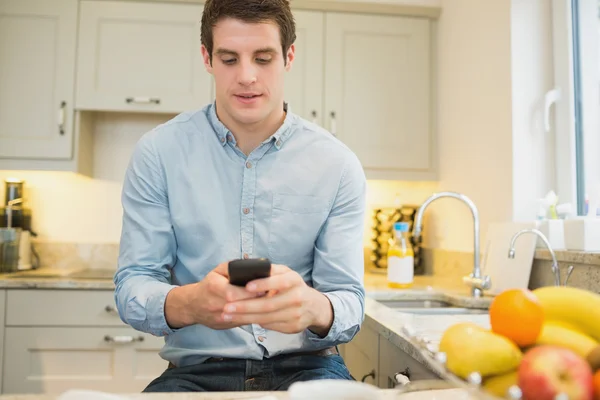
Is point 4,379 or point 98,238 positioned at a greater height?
point 98,238

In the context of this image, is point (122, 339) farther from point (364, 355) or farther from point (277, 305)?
point (277, 305)

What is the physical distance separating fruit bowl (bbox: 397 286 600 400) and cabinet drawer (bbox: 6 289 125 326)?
1.90 metres

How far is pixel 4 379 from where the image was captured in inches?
88.0

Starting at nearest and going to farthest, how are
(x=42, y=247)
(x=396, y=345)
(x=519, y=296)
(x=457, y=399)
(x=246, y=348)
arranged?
(x=519, y=296), (x=457, y=399), (x=246, y=348), (x=396, y=345), (x=42, y=247)

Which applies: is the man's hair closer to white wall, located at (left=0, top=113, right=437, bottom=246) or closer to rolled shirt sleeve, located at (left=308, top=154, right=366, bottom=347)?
rolled shirt sleeve, located at (left=308, top=154, right=366, bottom=347)

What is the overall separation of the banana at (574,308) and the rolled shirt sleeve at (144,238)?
0.73m

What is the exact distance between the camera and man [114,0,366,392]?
1.18 m

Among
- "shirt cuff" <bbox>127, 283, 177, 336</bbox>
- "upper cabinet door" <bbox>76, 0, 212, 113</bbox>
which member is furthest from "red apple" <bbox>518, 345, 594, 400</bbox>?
"upper cabinet door" <bbox>76, 0, 212, 113</bbox>

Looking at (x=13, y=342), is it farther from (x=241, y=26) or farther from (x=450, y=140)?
(x=450, y=140)

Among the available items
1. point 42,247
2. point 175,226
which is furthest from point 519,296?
point 42,247

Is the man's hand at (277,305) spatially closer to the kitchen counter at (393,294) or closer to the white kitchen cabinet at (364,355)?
the kitchen counter at (393,294)

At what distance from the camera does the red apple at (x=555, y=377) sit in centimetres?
47

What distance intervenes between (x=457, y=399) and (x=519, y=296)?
0.88ft

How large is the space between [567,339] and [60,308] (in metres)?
2.10
